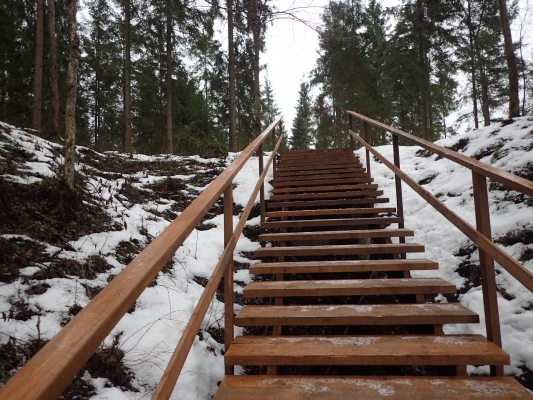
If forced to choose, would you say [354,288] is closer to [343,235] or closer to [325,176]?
[343,235]

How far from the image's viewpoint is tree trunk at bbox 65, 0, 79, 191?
331 cm

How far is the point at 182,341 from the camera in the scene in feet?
3.64

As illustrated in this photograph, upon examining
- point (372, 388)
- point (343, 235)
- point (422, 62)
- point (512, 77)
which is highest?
point (422, 62)

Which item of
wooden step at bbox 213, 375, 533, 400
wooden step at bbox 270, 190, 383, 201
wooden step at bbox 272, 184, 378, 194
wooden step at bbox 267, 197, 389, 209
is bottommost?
wooden step at bbox 213, 375, 533, 400

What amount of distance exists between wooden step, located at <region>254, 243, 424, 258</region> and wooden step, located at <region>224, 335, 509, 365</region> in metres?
1.01

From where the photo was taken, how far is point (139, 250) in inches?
121

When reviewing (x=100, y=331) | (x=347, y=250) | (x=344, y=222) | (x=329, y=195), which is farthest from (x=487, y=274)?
(x=329, y=195)

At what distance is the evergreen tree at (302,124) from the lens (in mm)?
31094

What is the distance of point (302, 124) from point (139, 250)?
101 feet

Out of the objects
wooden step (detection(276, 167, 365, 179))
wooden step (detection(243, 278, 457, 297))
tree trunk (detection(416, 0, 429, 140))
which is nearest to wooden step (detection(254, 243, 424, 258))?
wooden step (detection(243, 278, 457, 297))

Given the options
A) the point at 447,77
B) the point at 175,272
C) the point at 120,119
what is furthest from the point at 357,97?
the point at 175,272

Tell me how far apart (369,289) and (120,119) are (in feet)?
54.9

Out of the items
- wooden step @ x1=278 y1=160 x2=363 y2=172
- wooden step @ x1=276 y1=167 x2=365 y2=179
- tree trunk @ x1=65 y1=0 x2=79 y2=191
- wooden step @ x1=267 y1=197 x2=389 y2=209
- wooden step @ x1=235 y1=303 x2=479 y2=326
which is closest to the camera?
wooden step @ x1=235 y1=303 x2=479 y2=326

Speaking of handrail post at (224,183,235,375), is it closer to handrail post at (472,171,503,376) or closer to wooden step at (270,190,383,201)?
handrail post at (472,171,503,376)
